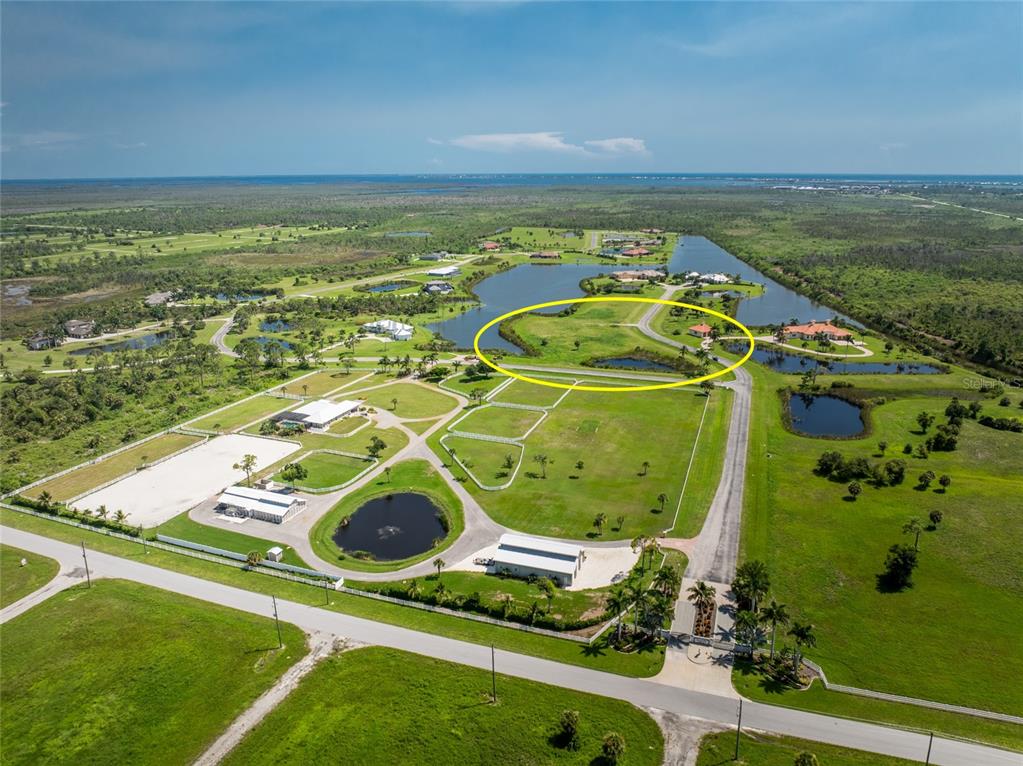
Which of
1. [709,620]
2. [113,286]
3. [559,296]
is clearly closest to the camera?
[709,620]

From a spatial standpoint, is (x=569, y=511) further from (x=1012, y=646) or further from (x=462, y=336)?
(x=462, y=336)

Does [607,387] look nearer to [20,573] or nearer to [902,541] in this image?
[902,541]

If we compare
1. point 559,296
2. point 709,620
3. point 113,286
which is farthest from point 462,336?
point 113,286

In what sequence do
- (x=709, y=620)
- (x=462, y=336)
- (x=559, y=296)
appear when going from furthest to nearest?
1. (x=559, y=296)
2. (x=462, y=336)
3. (x=709, y=620)

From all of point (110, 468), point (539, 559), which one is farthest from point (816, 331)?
point (110, 468)

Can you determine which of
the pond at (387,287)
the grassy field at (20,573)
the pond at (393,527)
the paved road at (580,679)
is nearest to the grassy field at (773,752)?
the paved road at (580,679)

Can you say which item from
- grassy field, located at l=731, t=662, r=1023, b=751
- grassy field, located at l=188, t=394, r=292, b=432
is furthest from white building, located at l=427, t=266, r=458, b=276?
grassy field, located at l=731, t=662, r=1023, b=751
